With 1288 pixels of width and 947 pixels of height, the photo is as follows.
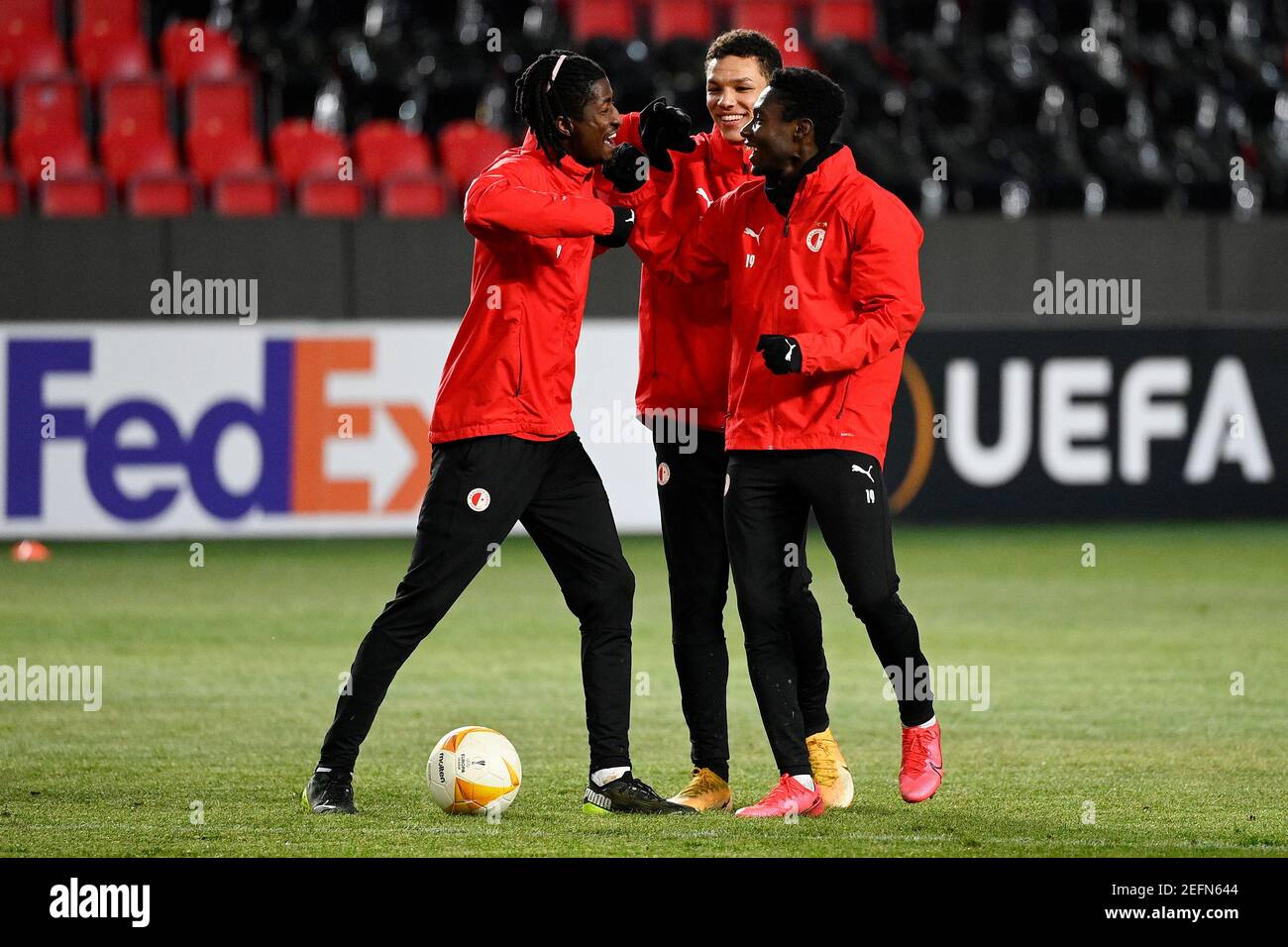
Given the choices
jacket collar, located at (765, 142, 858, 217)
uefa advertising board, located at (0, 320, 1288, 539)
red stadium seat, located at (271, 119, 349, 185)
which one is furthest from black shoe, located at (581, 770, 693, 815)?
red stadium seat, located at (271, 119, 349, 185)

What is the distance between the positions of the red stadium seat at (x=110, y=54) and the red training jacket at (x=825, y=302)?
11.9 meters

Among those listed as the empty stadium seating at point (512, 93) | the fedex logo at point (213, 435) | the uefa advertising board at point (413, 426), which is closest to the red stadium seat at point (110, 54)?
the empty stadium seating at point (512, 93)

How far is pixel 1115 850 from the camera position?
533 centimetres

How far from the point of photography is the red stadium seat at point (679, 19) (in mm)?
18297

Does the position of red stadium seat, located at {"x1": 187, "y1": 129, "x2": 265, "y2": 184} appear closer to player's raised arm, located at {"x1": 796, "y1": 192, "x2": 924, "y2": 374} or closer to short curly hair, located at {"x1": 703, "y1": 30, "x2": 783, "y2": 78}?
short curly hair, located at {"x1": 703, "y1": 30, "x2": 783, "y2": 78}

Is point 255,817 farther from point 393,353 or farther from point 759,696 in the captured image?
point 393,353

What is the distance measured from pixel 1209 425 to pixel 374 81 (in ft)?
24.8

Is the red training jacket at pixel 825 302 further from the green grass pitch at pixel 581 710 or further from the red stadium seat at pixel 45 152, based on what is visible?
the red stadium seat at pixel 45 152

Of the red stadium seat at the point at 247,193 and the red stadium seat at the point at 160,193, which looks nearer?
the red stadium seat at the point at 160,193

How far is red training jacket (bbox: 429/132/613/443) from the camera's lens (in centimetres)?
590

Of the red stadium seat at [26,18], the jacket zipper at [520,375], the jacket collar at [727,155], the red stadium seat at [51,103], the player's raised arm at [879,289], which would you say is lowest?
the jacket zipper at [520,375]

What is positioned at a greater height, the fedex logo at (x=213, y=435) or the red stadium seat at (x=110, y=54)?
the red stadium seat at (x=110, y=54)

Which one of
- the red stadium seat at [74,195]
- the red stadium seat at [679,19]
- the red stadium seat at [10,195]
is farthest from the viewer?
the red stadium seat at [679,19]
